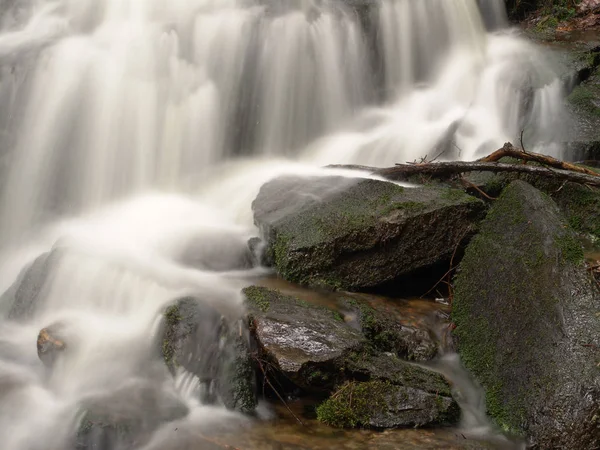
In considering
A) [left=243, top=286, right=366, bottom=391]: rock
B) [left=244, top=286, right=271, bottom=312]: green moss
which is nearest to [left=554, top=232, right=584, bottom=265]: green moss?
[left=243, top=286, right=366, bottom=391]: rock

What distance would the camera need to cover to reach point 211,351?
382 cm

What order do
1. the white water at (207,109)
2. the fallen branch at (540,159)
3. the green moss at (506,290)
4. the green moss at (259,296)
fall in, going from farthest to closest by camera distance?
the white water at (207,109) → the fallen branch at (540,159) → the green moss at (259,296) → the green moss at (506,290)

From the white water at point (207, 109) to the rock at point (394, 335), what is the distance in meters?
1.29

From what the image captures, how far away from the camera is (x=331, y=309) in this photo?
426 cm

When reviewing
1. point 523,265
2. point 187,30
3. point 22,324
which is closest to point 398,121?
point 187,30

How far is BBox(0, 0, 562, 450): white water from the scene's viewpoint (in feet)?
20.9

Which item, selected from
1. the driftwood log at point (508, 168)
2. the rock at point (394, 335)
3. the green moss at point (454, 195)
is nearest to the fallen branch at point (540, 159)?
the driftwood log at point (508, 168)

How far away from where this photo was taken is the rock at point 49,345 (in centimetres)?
414

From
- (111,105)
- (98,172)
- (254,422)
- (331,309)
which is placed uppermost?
(111,105)

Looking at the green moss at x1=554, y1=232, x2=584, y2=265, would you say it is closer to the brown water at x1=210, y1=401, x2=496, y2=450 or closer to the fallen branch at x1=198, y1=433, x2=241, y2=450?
the brown water at x1=210, y1=401, x2=496, y2=450

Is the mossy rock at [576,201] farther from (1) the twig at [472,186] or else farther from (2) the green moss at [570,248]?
(2) the green moss at [570,248]

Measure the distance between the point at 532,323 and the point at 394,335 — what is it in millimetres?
926

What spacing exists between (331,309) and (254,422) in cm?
104

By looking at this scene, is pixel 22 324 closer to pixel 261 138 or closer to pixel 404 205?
pixel 404 205
